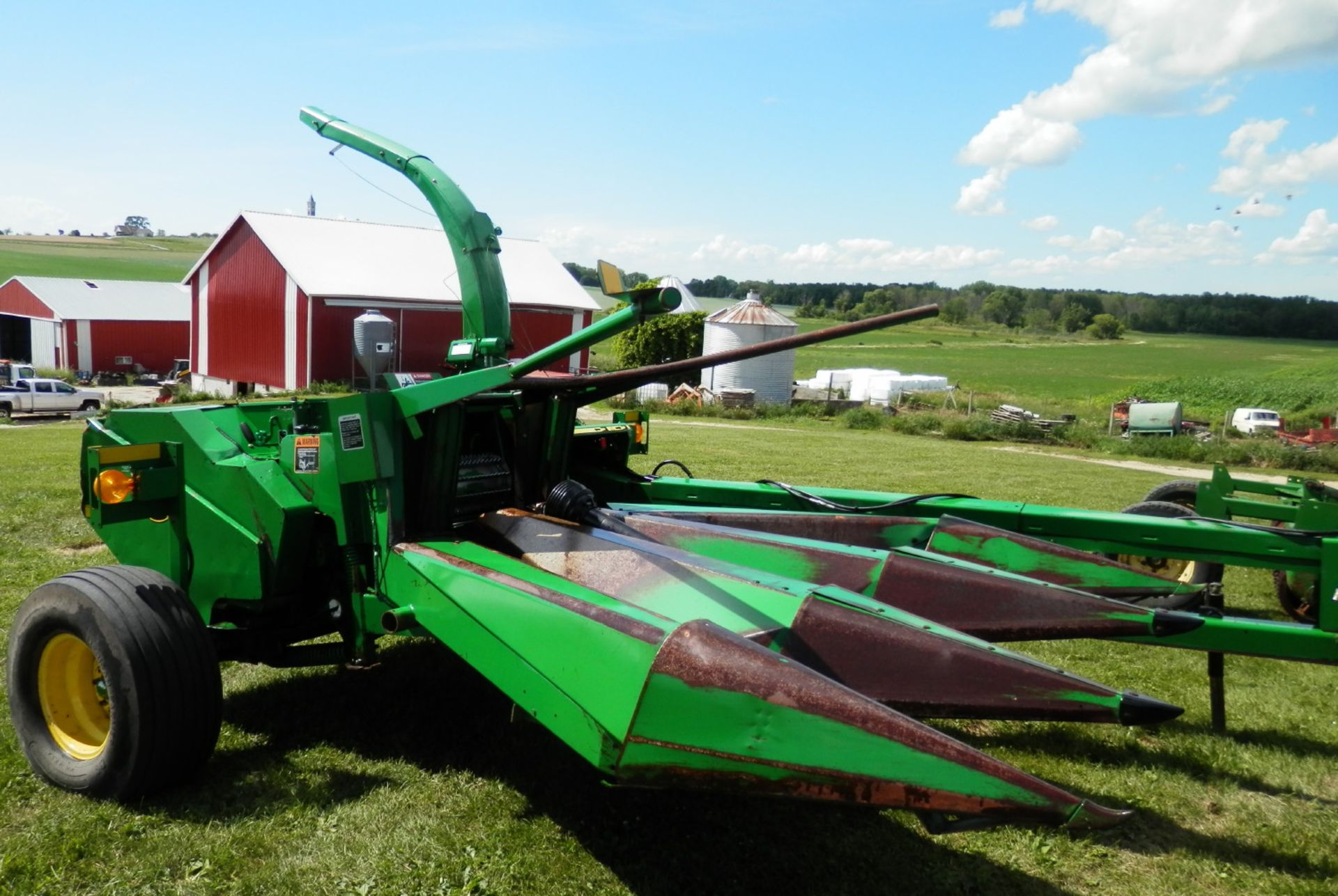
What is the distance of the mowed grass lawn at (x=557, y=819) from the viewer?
11.2ft

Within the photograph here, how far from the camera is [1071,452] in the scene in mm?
21875

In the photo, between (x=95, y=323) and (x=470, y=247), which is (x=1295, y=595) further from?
(x=95, y=323)

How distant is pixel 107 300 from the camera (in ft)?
141

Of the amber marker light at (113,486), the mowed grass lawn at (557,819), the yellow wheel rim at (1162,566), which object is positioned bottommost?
the mowed grass lawn at (557,819)

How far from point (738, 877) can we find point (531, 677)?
3.20 ft

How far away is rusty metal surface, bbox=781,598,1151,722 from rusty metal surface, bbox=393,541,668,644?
67 cm

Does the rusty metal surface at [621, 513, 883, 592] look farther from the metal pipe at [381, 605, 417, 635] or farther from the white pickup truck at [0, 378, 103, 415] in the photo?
the white pickup truck at [0, 378, 103, 415]

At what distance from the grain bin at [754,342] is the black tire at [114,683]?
2756cm

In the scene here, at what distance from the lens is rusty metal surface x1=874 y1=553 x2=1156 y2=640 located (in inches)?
155

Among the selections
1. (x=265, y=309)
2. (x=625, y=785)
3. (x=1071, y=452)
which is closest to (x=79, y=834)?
(x=625, y=785)

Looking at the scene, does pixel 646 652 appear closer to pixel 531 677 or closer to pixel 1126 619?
pixel 531 677

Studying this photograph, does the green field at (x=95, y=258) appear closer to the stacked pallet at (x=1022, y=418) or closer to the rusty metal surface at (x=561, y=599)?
the stacked pallet at (x=1022, y=418)

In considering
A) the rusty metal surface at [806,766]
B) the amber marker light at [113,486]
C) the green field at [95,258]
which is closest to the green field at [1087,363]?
the amber marker light at [113,486]

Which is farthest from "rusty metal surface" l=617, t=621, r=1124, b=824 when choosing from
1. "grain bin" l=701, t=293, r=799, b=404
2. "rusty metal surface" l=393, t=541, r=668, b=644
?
"grain bin" l=701, t=293, r=799, b=404
